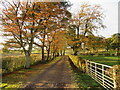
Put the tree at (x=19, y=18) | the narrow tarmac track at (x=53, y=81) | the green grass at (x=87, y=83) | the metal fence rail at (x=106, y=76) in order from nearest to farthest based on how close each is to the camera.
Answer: the metal fence rail at (x=106, y=76)
the green grass at (x=87, y=83)
the narrow tarmac track at (x=53, y=81)
the tree at (x=19, y=18)

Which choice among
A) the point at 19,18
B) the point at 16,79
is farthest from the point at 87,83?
the point at 19,18

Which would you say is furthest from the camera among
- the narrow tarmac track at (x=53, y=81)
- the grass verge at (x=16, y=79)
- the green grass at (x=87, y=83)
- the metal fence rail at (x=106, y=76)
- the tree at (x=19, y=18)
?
the tree at (x=19, y=18)

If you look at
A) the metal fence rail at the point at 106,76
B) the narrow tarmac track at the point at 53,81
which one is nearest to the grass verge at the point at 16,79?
the narrow tarmac track at the point at 53,81

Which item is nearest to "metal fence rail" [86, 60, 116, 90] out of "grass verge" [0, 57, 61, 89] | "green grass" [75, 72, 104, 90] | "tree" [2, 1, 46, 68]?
"green grass" [75, 72, 104, 90]

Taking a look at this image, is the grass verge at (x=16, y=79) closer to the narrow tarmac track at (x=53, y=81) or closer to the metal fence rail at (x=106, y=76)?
the narrow tarmac track at (x=53, y=81)

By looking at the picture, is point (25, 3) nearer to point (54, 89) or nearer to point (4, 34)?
point (4, 34)

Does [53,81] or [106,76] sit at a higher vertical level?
[106,76]

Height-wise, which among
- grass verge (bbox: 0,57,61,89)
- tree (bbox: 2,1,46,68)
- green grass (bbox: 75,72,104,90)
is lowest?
grass verge (bbox: 0,57,61,89)

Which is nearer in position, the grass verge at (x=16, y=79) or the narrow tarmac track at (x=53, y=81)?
the narrow tarmac track at (x=53, y=81)

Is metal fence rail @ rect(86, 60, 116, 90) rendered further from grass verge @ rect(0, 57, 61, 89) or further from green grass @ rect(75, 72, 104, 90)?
grass verge @ rect(0, 57, 61, 89)

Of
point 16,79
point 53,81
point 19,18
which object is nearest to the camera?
point 53,81

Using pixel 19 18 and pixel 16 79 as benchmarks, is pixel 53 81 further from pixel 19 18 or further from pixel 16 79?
pixel 19 18

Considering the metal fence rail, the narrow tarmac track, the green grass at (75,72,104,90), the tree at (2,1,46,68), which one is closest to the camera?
the metal fence rail

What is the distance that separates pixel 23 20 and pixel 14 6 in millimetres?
1750
